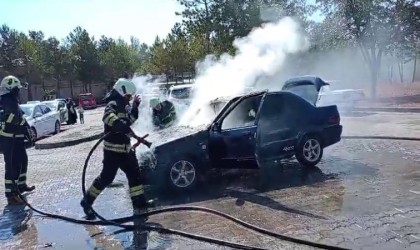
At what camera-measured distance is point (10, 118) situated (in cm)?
830

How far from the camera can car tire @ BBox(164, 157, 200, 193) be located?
764cm

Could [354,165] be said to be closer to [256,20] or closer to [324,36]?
[256,20]

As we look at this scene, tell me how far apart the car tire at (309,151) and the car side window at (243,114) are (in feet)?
3.58

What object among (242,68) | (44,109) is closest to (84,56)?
(44,109)

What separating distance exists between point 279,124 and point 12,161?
Answer: 4767 mm

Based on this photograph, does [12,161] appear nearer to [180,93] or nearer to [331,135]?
[331,135]

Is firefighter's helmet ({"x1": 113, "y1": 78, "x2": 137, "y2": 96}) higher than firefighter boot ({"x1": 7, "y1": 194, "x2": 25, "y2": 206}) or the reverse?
higher

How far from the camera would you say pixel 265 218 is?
6.04 m

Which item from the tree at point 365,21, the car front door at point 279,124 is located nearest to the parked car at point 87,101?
the tree at point 365,21

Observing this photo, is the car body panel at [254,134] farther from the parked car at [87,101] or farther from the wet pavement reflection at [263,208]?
the parked car at [87,101]

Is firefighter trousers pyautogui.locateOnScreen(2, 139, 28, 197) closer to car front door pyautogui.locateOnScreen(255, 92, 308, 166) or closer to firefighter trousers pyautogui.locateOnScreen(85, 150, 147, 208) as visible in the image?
firefighter trousers pyautogui.locateOnScreen(85, 150, 147, 208)

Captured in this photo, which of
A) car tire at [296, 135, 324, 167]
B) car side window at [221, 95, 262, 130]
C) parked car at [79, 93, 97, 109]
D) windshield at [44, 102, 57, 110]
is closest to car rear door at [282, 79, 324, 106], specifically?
car tire at [296, 135, 324, 167]

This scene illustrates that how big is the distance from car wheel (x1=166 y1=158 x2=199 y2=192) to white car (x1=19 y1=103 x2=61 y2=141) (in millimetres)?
11413

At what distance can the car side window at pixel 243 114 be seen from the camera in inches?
322
